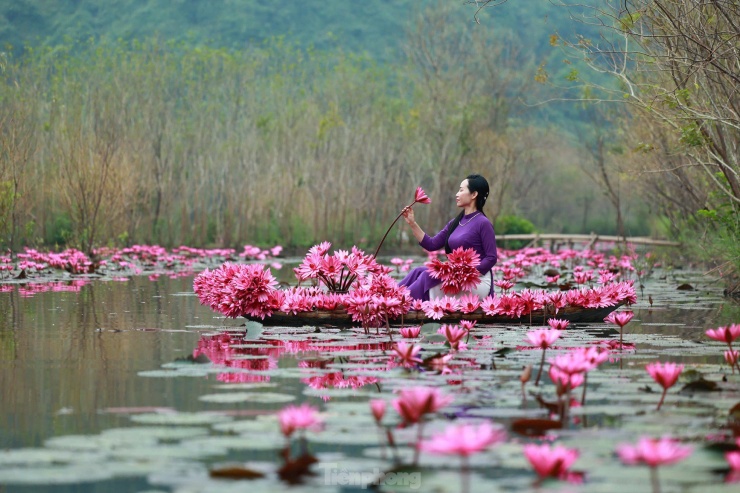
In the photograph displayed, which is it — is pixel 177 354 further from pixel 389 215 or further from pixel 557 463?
pixel 389 215

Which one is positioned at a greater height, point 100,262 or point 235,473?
point 100,262

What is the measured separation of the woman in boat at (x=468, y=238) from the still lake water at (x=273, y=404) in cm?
84

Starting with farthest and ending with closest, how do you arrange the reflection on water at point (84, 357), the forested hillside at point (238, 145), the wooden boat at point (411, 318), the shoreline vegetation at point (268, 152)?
the forested hillside at point (238, 145)
the shoreline vegetation at point (268, 152)
the wooden boat at point (411, 318)
the reflection on water at point (84, 357)

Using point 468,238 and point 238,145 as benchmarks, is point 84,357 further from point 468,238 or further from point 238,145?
point 238,145

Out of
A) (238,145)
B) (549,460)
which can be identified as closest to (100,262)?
(238,145)

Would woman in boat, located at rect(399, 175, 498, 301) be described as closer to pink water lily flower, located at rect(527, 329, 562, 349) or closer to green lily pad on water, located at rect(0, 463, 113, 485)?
pink water lily flower, located at rect(527, 329, 562, 349)

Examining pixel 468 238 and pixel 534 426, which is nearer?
pixel 534 426

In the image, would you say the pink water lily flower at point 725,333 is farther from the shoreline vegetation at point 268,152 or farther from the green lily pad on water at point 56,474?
the shoreline vegetation at point 268,152

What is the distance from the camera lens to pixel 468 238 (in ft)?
33.9

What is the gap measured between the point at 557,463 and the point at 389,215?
3351 cm

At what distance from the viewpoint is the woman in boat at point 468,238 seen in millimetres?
10219

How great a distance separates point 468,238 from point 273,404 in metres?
5.16

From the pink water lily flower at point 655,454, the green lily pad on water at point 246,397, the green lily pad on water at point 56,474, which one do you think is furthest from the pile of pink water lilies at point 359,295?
the pink water lily flower at point 655,454

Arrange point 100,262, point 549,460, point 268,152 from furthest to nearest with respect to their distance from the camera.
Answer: point 268,152, point 100,262, point 549,460
